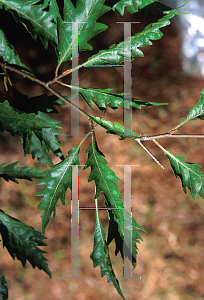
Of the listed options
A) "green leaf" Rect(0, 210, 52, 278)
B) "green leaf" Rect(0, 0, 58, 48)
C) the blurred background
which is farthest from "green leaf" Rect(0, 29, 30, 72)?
the blurred background

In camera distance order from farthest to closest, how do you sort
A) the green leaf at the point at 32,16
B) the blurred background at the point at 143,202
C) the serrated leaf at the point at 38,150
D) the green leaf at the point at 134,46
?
1. the blurred background at the point at 143,202
2. the serrated leaf at the point at 38,150
3. the green leaf at the point at 32,16
4. the green leaf at the point at 134,46

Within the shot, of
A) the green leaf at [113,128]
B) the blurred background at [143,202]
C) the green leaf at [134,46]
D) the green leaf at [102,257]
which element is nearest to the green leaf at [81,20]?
the green leaf at [134,46]

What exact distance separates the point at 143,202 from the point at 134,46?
141 cm

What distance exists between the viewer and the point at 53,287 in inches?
67.5

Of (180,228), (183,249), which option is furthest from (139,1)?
(183,249)

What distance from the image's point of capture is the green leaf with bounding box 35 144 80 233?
0.53m

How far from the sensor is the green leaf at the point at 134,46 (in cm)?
44

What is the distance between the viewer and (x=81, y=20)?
1.56ft

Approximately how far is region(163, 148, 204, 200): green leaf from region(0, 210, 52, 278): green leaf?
391 millimetres

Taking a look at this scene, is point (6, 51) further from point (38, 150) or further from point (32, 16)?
point (38, 150)

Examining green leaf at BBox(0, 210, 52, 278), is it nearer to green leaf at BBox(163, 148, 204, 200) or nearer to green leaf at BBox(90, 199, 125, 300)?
green leaf at BBox(90, 199, 125, 300)

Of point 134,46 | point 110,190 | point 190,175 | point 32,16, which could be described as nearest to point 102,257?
point 110,190

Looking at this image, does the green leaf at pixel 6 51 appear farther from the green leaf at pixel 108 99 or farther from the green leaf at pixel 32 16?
the green leaf at pixel 108 99

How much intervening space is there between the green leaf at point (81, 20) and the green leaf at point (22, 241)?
A: 1.61ft
